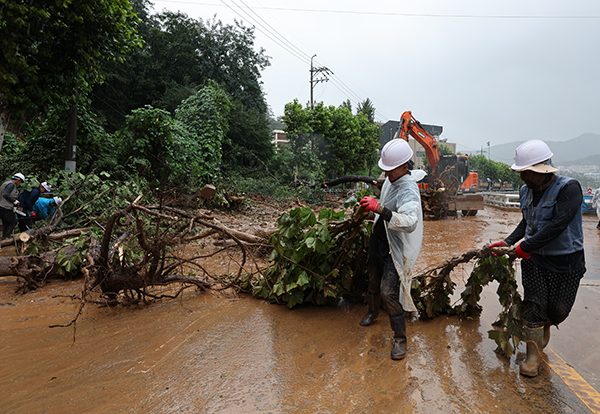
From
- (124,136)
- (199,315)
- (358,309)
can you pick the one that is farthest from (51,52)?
(358,309)

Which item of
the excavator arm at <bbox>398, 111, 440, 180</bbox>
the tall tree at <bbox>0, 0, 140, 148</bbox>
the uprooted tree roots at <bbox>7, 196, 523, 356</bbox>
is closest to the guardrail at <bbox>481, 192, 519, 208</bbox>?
the excavator arm at <bbox>398, 111, 440, 180</bbox>

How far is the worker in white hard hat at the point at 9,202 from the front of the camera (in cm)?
670

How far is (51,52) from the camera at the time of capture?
7094mm

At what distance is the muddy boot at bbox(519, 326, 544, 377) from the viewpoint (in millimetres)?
2500

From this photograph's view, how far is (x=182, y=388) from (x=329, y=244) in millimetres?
1882

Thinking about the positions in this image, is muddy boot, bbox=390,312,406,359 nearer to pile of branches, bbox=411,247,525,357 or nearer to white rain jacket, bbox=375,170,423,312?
white rain jacket, bbox=375,170,423,312

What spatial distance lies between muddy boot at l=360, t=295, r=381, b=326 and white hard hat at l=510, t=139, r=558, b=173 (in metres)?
1.72

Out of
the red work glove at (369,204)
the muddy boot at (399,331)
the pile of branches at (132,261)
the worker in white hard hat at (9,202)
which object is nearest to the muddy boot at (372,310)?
the muddy boot at (399,331)

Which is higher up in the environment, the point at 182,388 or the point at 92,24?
the point at 92,24

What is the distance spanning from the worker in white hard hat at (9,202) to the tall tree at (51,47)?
99cm

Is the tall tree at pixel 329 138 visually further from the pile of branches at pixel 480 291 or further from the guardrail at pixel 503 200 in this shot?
A: the pile of branches at pixel 480 291

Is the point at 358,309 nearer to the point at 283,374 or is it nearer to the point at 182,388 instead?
the point at 283,374

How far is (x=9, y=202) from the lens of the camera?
22.1 feet

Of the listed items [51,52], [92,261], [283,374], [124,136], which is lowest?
[283,374]
